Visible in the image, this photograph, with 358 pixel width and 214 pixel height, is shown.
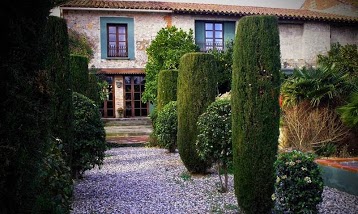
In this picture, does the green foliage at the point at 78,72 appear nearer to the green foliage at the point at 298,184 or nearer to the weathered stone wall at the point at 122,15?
the green foliage at the point at 298,184

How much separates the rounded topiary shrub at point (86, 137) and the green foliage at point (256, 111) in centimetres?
279

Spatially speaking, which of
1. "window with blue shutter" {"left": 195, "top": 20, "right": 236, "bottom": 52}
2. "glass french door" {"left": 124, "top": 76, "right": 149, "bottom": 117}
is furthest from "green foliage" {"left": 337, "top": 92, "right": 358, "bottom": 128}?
"window with blue shutter" {"left": 195, "top": 20, "right": 236, "bottom": 52}

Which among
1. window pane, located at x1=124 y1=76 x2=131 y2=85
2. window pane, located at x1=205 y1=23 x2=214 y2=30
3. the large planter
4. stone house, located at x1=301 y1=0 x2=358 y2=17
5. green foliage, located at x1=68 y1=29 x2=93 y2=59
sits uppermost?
stone house, located at x1=301 y1=0 x2=358 y2=17

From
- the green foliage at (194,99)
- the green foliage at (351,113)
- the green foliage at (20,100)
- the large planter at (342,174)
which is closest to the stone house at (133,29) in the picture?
the green foliage at (194,99)

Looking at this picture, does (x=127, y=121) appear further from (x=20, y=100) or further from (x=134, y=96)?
(x=20, y=100)

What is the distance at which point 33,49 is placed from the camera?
2242 mm

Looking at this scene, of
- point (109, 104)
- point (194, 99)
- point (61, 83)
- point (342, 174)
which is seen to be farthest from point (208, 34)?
point (61, 83)

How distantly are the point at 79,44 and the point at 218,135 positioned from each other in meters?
15.2

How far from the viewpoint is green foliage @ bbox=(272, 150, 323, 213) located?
149 inches

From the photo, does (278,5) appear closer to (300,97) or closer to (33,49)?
(300,97)

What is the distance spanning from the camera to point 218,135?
5.94m

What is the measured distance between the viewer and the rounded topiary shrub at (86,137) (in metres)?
6.03

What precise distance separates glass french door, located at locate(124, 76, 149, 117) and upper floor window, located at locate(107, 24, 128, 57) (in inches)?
63.9

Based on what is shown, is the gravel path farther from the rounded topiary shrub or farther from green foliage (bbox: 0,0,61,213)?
green foliage (bbox: 0,0,61,213)
